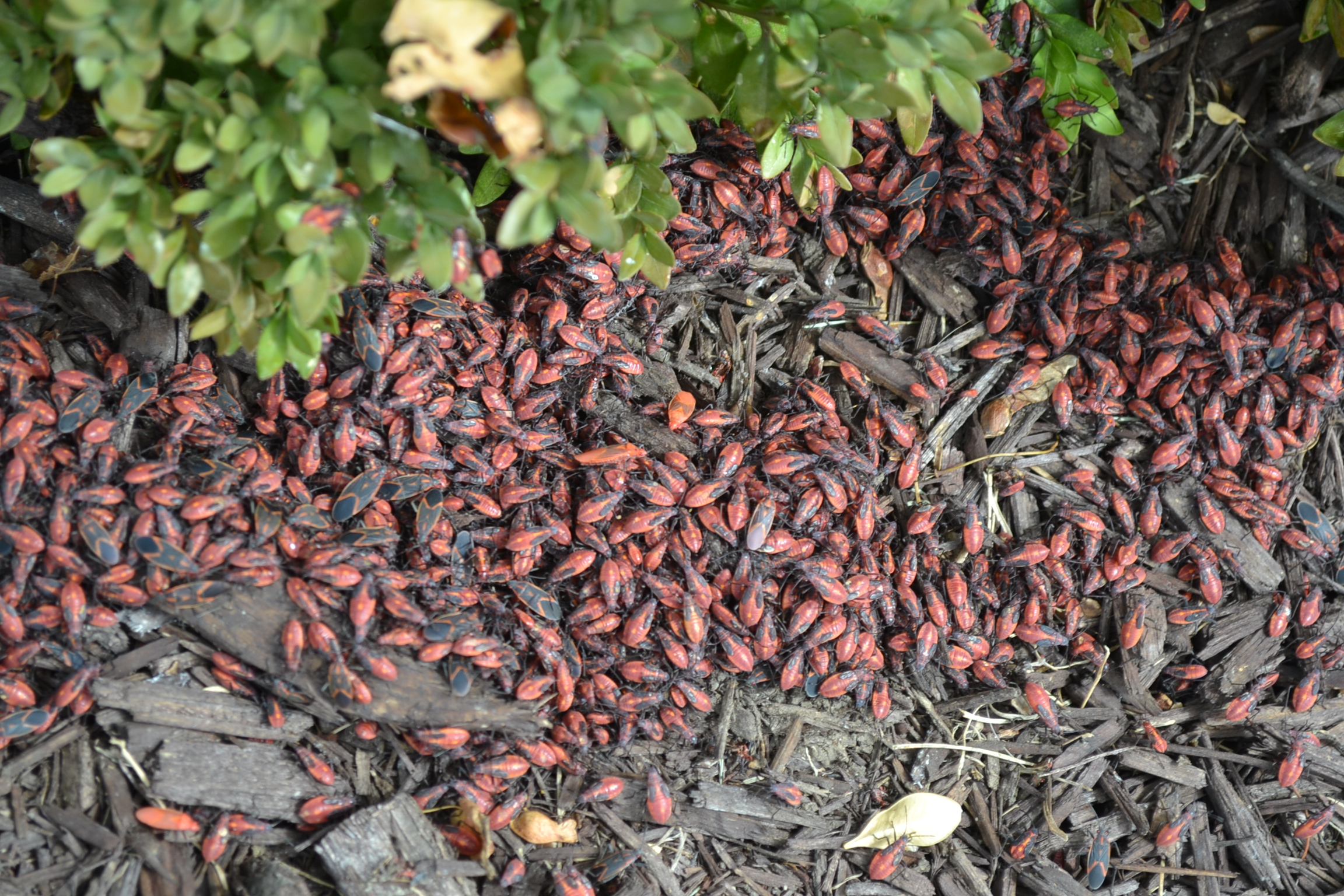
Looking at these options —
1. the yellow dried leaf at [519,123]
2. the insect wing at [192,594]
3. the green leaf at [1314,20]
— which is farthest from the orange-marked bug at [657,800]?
the green leaf at [1314,20]

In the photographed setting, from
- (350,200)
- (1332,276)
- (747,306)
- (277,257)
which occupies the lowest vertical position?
(747,306)

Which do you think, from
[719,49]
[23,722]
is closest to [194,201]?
[719,49]

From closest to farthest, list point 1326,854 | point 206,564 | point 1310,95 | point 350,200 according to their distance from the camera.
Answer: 1. point 350,200
2. point 206,564
3. point 1326,854
4. point 1310,95

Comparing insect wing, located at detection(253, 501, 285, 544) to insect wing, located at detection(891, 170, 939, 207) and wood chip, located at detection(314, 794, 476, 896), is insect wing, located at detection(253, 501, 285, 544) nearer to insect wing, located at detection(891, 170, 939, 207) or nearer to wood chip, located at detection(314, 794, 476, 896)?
wood chip, located at detection(314, 794, 476, 896)

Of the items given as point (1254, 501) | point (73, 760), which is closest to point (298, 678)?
point (73, 760)

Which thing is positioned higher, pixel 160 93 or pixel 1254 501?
pixel 160 93

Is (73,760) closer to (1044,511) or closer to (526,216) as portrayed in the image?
(526,216)

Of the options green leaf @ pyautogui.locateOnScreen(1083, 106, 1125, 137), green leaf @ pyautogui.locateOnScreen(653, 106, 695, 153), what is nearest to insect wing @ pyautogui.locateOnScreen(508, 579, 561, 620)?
green leaf @ pyautogui.locateOnScreen(653, 106, 695, 153)

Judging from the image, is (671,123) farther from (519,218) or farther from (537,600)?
(537,600)
